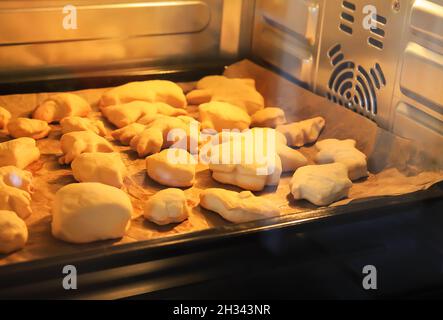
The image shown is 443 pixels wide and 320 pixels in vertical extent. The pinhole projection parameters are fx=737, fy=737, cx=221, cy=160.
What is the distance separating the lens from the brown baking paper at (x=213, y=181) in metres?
1.14

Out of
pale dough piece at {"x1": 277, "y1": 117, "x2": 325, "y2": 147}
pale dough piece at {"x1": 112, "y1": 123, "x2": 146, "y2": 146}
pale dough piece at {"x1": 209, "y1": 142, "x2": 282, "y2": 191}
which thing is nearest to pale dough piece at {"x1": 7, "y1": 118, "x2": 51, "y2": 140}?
pale dough piece at {"x1": 112, "y1": 123, "x2": 146, "y2": 146}

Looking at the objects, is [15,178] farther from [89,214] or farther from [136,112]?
[136,112]

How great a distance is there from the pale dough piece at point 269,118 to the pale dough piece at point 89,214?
19.8 inches

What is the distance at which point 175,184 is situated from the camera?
1.31 metres

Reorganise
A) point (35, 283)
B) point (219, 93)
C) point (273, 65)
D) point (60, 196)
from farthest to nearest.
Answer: point (273, 65) < point (219, 93) < point (60, 196) < point (35, 283)

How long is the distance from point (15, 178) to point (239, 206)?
374mm

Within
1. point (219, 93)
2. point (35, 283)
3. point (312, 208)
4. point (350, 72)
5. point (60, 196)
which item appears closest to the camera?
point (35, 283)

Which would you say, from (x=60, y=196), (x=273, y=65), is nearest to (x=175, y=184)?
(x=60, y=196)

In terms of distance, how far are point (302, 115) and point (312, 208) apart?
374 mm

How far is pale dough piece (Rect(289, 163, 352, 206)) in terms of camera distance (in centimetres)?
126

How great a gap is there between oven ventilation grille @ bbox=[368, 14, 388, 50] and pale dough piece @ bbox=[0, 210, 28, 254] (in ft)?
2.42

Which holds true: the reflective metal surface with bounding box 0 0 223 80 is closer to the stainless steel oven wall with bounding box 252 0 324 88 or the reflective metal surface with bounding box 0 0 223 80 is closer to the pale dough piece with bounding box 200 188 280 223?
the stainless steel oven wall with bounding box 252 0 324 88
